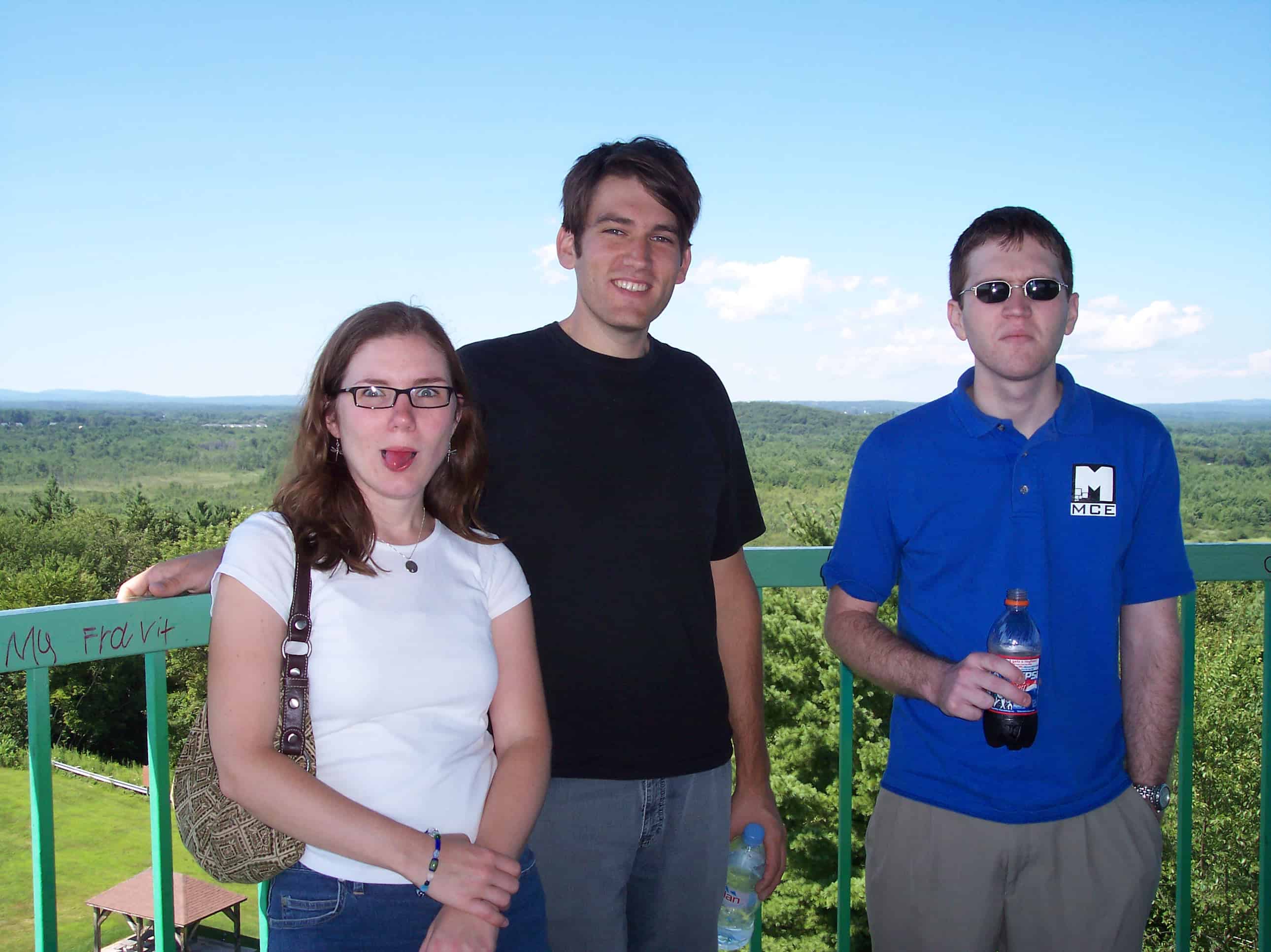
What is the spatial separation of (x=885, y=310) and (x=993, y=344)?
105768 mm

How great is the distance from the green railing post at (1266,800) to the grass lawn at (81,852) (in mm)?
25955

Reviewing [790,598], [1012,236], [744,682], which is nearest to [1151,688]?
[744,682]

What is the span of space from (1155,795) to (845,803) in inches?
26.8

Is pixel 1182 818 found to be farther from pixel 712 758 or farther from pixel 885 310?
pixel 885 310

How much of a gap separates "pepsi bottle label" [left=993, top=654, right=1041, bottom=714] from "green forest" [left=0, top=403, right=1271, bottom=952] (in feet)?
28.0

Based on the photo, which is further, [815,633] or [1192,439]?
[1192,439]

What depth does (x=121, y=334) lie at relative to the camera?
102 m

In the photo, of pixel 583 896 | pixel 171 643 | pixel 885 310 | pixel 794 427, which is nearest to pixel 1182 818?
pixel 583 896

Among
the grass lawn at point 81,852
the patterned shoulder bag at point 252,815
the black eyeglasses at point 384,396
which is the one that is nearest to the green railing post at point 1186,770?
the black eyeglasses at point 384,396

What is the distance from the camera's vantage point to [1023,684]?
5.16 ft

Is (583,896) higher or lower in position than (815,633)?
higher

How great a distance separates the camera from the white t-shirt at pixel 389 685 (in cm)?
133

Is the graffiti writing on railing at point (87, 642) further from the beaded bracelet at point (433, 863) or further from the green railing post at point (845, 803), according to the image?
the green railing post at point (845, 803)

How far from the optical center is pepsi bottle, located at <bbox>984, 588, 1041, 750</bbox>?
1.59 meters
